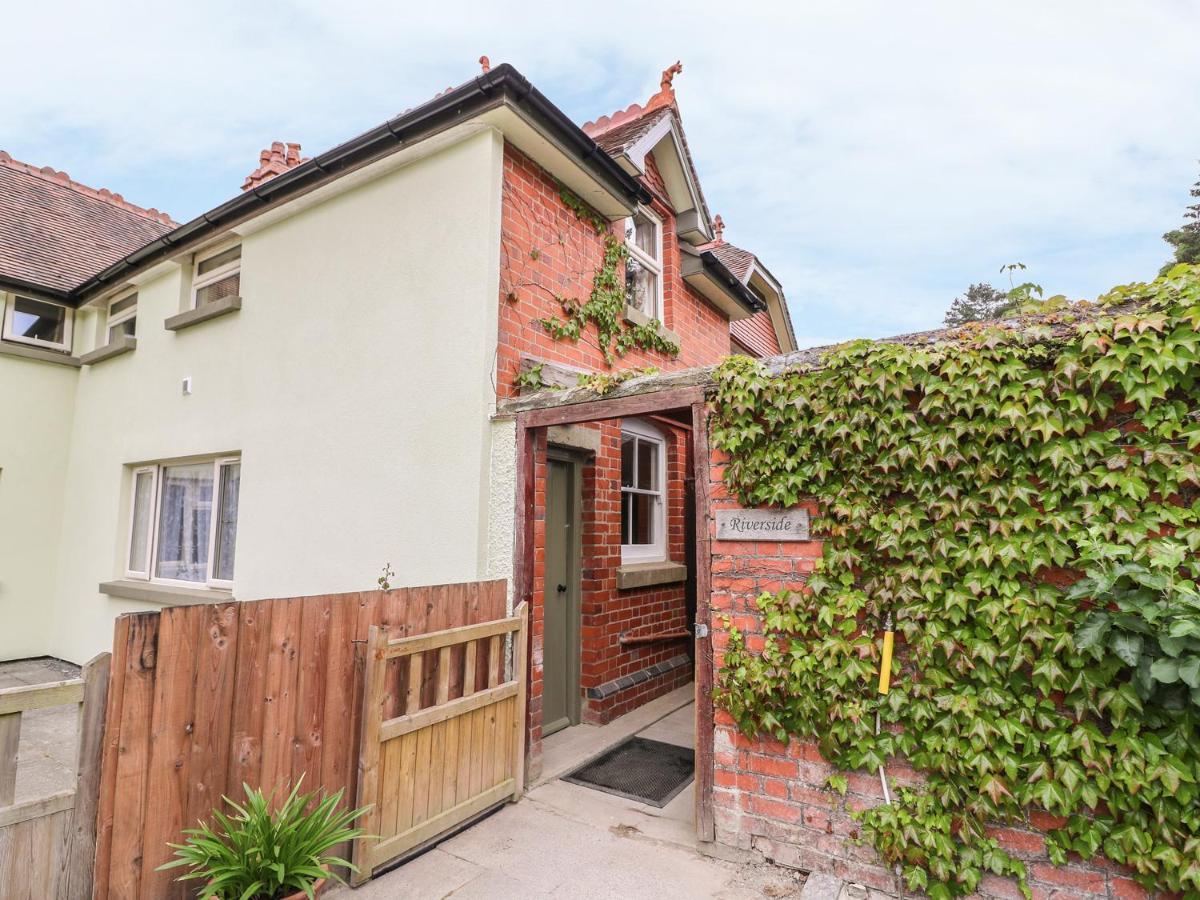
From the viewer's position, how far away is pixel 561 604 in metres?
5.76

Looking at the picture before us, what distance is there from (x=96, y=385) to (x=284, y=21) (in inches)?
241

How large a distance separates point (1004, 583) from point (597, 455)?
3.77 metres

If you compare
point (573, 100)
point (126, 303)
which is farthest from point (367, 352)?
point (126, 303)

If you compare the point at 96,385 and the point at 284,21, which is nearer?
the point at 284,21

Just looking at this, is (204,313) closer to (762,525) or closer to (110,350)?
(110,350)

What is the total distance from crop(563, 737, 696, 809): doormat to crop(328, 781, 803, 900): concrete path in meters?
0.35

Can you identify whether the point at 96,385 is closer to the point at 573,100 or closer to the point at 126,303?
the point at 126,303

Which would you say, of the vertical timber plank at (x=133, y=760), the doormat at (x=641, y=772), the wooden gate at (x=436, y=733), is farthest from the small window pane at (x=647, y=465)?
the vertical timber plank at (x=133, y=760)

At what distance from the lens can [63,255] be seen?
9625mm

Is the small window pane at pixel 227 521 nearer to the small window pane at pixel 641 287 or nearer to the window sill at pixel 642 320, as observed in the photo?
the window sill at pixel 642 320

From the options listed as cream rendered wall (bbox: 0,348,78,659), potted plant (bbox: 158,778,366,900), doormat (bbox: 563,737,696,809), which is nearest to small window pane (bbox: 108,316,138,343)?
cream rendered wall (bbox: 0,348,78,659)

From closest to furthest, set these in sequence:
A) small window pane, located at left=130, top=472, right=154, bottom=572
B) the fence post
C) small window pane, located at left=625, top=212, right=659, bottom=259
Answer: the fence post < small window pane, located at left=625, top=212, right=659, bottom=259 < small window pane, located at left=130, top=472, right=154, bottom=572

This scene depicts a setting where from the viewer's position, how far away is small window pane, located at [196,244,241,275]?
729cm

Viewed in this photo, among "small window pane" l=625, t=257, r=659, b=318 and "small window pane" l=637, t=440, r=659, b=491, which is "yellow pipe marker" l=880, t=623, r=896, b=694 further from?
"small window pane" l=625, t=257, r=659, b=318
